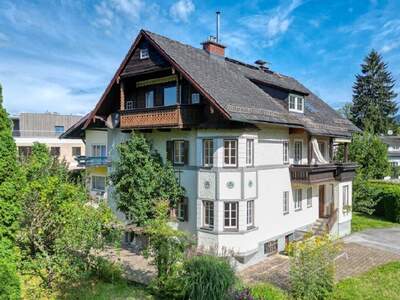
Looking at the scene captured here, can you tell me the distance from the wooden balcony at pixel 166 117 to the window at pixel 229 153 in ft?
7.43

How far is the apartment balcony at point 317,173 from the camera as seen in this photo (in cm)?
2181

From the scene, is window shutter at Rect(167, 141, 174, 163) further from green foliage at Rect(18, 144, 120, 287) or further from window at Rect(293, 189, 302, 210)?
window at Rect(293, 189, 302, 210)

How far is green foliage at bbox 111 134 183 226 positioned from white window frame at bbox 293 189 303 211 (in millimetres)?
7970

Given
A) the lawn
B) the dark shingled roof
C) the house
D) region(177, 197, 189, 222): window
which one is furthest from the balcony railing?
the lawn

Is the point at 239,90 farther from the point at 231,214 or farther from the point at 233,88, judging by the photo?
the point at 231,214

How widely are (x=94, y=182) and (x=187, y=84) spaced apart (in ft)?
47.4

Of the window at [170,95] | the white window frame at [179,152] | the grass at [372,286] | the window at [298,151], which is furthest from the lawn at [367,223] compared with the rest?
the window at [170,95]

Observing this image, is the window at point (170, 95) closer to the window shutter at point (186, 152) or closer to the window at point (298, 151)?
the window shutter at point (186, 152)

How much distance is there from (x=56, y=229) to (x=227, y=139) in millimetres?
9474

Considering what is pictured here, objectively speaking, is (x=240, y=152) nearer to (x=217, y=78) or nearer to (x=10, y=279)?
(x=217, y=78)

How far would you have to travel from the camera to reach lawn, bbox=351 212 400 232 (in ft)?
95.3

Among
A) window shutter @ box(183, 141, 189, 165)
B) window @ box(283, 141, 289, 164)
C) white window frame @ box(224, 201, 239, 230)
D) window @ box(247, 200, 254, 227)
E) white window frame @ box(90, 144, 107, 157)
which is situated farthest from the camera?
white window frame @ box(90, 144, 107, 157)

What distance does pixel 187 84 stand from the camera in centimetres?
2036

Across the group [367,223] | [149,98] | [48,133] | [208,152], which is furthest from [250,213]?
[48,133]
